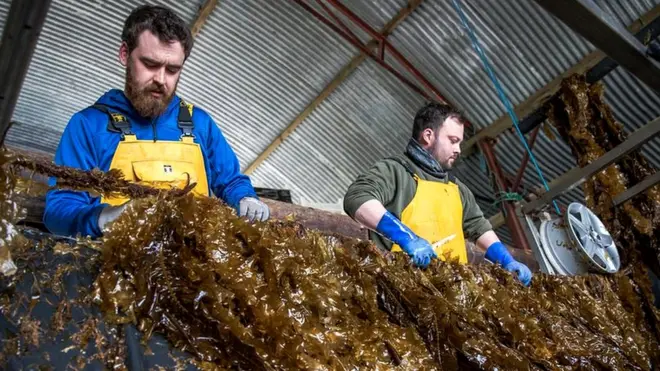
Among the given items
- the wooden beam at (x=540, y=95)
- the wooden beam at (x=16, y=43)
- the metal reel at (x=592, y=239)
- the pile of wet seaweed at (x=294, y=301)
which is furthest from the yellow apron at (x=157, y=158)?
the wooden beam at (x=540, y=95)

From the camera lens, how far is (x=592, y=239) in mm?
4227

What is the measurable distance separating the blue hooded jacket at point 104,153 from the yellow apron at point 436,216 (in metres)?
1.23

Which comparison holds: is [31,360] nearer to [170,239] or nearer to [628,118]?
[170,239]

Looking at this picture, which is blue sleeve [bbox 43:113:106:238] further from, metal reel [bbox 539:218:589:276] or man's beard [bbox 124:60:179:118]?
metal reel [bbox 539:218:589:276]

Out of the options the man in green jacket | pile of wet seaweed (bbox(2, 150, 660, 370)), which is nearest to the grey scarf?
the man in green jacket

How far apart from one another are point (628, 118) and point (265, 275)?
6.74m

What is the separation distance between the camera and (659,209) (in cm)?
477

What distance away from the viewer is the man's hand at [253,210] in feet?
8.46

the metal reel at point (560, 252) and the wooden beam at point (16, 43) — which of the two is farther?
the metal reel at point (560, 252)

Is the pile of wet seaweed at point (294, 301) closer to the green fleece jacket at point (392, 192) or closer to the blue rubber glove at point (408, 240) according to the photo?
the blue rubber glove at point (408, 240)

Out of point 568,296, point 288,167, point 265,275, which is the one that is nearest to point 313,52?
point 288,167

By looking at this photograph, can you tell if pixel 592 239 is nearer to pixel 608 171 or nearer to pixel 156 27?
pixel 608 171

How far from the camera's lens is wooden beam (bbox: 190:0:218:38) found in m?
7.90

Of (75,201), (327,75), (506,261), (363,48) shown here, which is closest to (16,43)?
(75,201)
